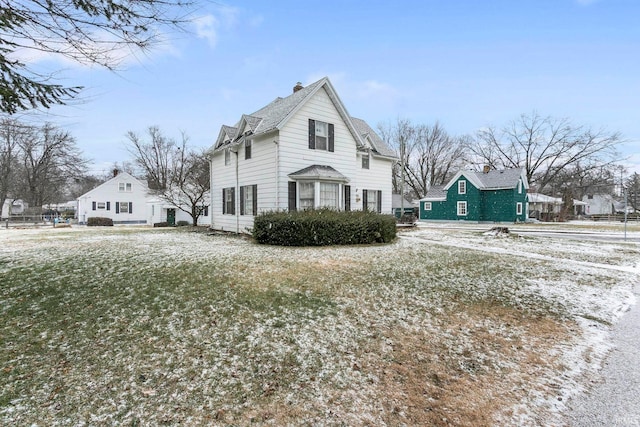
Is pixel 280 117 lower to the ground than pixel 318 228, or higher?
higher

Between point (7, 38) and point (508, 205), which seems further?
point (508, 205)

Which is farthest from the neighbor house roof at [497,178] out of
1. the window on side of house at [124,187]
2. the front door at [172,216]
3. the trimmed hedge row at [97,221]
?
the window on side of house at [124,187]

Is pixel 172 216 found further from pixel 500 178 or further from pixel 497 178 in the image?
pixel 500 178

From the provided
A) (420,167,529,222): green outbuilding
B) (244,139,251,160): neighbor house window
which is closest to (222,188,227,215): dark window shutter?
(244,139,251,160): neighbor house window

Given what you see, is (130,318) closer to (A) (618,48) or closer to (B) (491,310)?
(B) (491,310)

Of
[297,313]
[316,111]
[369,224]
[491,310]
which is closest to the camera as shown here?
[297,313]

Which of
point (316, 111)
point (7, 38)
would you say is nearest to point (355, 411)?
point (7, 38)

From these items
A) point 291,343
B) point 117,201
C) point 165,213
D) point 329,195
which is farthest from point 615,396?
point 117,201

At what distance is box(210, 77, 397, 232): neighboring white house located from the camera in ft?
42.2

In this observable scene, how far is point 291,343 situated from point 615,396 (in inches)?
129

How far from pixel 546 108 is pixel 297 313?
4605 cm

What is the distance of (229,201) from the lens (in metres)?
16.3

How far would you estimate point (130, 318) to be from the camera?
13.3ft

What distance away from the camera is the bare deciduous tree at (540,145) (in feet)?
119
